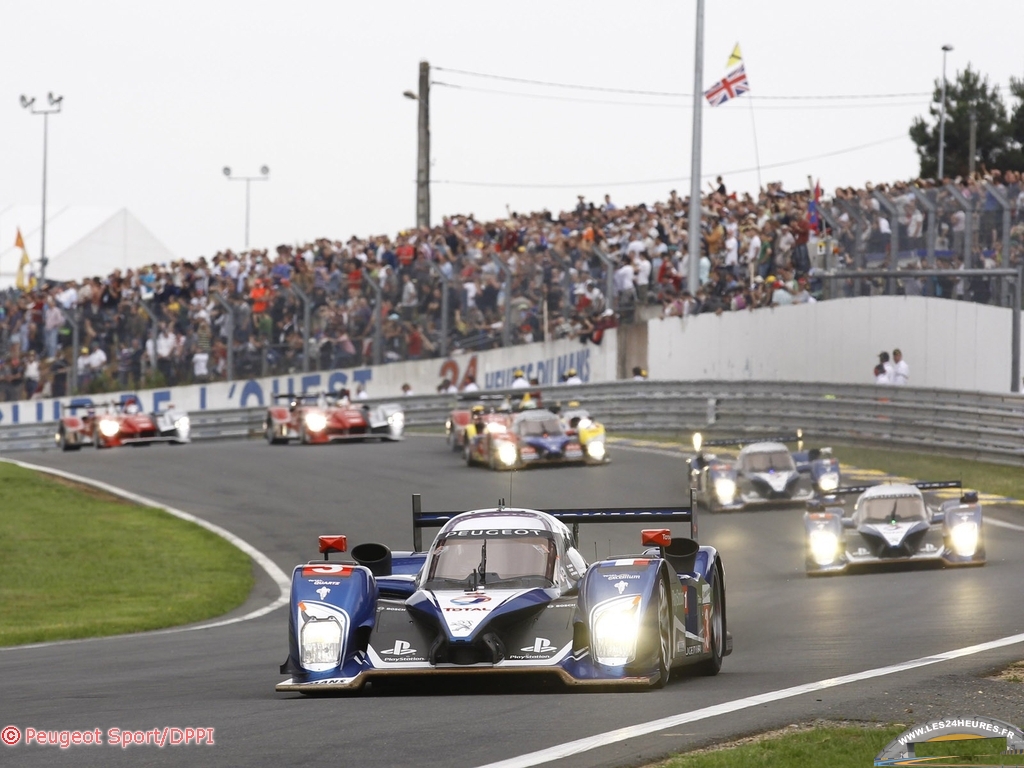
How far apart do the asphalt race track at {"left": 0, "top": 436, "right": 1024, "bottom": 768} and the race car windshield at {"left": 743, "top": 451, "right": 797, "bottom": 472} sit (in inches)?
24.1

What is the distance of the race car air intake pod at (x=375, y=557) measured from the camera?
10.9 meters

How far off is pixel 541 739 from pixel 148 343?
3299cm

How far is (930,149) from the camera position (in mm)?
68125

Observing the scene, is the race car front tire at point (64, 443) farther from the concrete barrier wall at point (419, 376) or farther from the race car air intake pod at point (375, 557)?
the race car air intake pod at point (375, 557)

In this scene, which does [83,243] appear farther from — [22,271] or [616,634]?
[616,634]

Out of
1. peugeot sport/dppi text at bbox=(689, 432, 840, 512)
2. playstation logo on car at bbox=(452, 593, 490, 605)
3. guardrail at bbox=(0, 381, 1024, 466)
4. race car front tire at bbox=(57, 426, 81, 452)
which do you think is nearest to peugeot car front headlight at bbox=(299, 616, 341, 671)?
playstation logo on car at bbox=(452, 593, 490, 605)

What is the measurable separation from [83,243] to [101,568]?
46.8 meters

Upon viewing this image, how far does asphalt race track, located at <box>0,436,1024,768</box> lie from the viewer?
24.1ft

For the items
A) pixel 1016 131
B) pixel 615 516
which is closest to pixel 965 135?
pixel 1016 131

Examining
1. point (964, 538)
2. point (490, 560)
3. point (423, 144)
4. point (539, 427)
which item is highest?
point (423, 144)

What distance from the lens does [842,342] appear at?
3191cm

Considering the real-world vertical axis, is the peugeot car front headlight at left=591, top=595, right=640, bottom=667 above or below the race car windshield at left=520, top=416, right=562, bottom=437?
below

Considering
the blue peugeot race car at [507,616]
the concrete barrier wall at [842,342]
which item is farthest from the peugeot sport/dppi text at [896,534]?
the concrete barrier wall at [842,342]

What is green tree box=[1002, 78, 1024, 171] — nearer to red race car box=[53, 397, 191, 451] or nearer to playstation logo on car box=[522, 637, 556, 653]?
red race car box=[53, 397, 191, 451]
